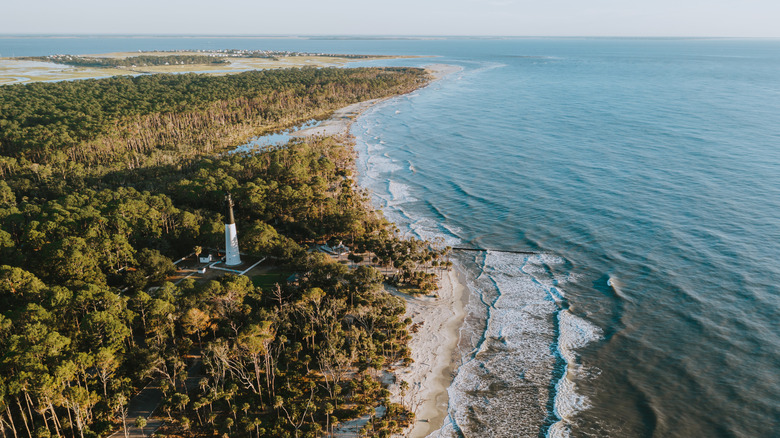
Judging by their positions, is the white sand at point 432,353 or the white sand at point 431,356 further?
the white sand at point 432,353

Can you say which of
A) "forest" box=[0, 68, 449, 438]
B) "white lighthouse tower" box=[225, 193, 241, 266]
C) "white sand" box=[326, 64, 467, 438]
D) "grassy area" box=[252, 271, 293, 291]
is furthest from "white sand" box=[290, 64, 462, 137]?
"white sand" box=[326, 64, 467, 438]

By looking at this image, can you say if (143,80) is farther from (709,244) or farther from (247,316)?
(709,244)

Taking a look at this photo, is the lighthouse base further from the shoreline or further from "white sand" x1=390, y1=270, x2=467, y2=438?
"white sand" x1=390, y1=270, x2=467, y2=438

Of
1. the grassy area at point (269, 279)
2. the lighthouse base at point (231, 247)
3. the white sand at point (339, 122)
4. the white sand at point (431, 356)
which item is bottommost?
the white sand at point (431, 356)

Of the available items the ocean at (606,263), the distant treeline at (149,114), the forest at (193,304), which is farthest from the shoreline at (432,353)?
the distant treeline at (149,114)

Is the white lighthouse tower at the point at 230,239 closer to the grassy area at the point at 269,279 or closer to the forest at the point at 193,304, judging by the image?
the forest at the point at 193,304

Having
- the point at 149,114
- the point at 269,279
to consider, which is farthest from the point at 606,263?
the point at 149,114
